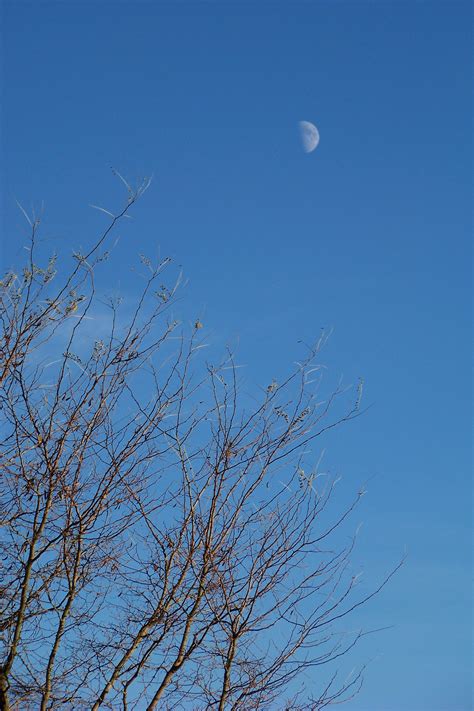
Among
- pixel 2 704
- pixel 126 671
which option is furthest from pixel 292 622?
pixel 2 704

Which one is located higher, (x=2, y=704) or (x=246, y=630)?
(x=246, y=630)

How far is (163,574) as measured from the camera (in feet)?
15.6

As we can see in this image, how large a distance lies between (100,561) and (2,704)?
2.96 feet

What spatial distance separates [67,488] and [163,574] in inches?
31.2

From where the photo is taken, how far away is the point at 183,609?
4527 mm

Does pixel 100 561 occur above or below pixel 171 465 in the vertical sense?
below

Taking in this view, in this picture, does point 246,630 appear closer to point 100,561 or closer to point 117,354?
point 100,561

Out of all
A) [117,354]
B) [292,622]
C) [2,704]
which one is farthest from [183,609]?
[117,354]

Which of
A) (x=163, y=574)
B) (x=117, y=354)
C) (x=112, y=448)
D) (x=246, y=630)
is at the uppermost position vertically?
(x=117, y=354)

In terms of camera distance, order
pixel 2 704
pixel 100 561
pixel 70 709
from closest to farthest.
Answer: pixel 2 704
pixel 70 709
pixel 100 561

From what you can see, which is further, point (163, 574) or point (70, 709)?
point (163, 574)

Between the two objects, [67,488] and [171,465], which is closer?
[67,488]

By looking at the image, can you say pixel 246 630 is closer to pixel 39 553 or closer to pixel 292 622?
pixel 292 622

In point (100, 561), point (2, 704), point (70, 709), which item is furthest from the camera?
point (100, 561)
